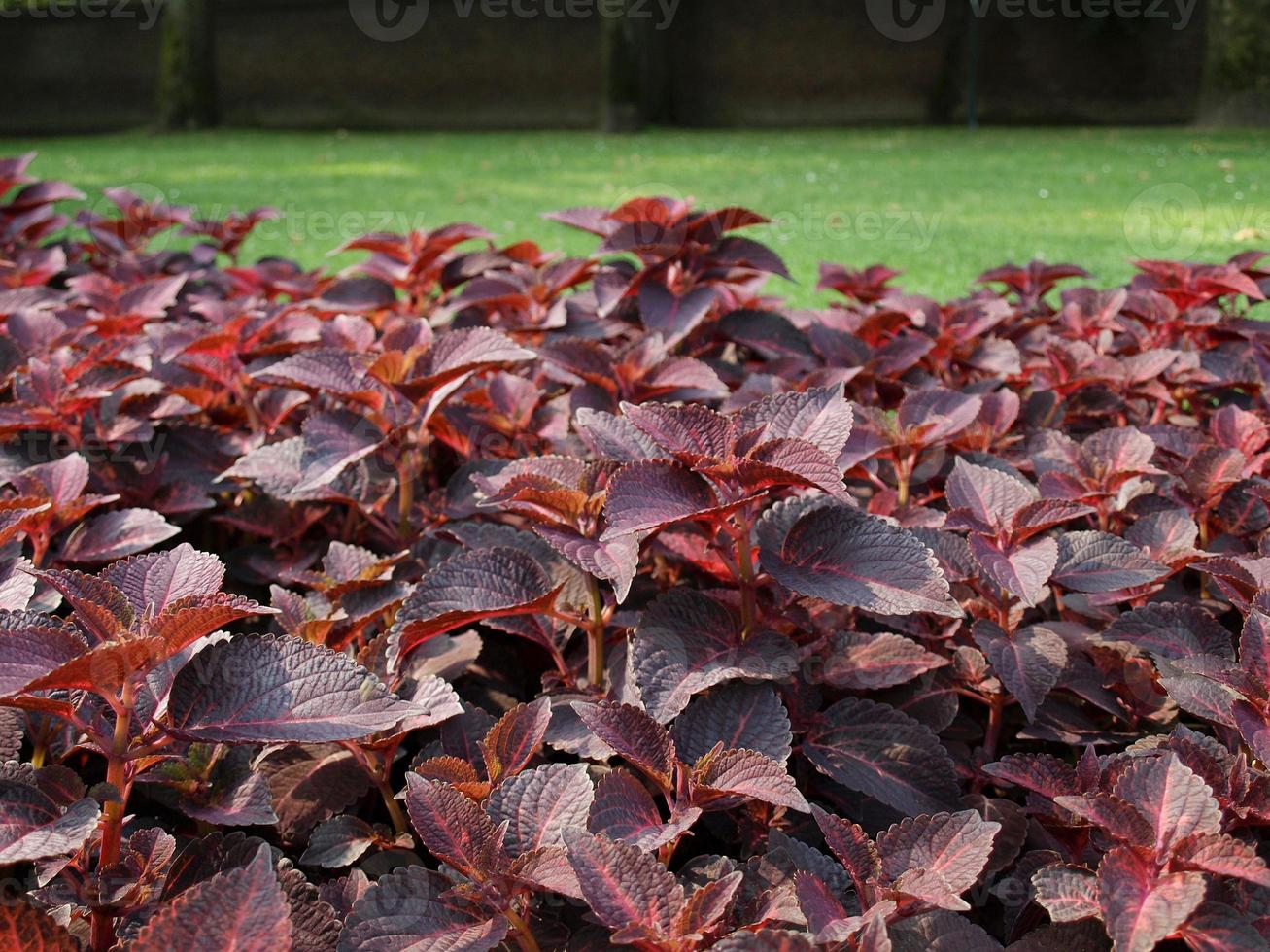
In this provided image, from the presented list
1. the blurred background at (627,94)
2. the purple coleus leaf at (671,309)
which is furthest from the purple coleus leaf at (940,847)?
the blurred background at (627,94)

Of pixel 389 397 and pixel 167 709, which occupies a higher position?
pixel 389 397

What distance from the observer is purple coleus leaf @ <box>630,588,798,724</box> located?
854 mm

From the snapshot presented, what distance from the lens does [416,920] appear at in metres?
0.72

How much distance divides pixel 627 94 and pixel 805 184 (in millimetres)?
5248

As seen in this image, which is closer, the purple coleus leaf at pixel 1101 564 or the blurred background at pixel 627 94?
the purple coleus leaf at pixel 1101 564

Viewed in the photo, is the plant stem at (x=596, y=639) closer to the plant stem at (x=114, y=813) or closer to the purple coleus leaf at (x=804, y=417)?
the purple coleus leaf at (x=804, y=417)

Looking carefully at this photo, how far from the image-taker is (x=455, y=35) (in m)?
13.8

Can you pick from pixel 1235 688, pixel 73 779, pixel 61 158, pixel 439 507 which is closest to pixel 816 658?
pixel 1235 688

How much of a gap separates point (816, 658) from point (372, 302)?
1012 mm

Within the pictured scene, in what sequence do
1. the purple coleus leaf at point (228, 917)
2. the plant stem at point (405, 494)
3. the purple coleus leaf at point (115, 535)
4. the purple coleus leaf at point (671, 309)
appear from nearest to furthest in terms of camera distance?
the purple coleus leaf at point (228, 917)
the purple coleus leaf at point (115, 535)
the plant stem at point (405, 494)
the purple coleus leaf at point (671, 309)

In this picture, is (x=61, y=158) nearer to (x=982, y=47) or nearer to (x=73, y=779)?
(x=982, y=47)

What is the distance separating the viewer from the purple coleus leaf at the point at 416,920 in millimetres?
699

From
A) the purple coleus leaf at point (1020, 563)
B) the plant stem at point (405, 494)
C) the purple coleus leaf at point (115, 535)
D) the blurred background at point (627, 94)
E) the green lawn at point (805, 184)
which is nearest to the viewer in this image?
the purple coleus leaf at point (1020, 563)

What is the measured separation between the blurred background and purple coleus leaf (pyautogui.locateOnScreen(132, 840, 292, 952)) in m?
7.61
